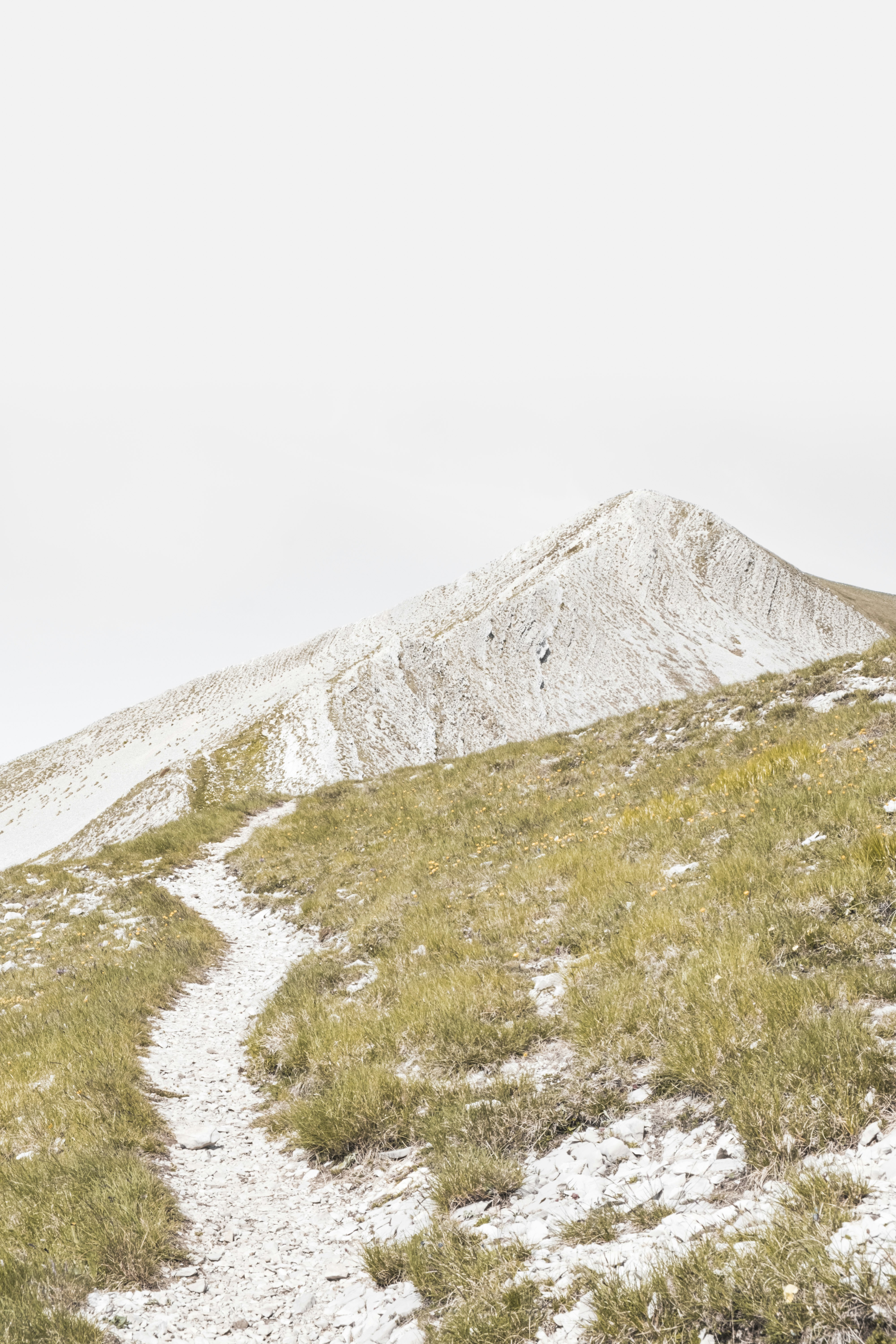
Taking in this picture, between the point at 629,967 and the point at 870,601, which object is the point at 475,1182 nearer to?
the point at 629,967

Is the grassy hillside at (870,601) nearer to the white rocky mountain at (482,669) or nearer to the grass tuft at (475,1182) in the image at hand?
the white rocky mountain at (482,669)

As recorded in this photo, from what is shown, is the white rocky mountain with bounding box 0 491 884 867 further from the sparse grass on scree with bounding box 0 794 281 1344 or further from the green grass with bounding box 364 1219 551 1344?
the green grass with bounding box 364 1219 551 1344

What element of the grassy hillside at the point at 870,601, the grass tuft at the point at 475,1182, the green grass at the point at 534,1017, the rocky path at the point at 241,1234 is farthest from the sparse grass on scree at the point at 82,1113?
the grassy hillside at the point at 870,601

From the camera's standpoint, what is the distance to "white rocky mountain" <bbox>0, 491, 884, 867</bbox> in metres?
50.8

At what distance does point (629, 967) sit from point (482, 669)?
57492 mm

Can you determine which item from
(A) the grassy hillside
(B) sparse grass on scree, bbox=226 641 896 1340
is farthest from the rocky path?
(A) the grassy hillside

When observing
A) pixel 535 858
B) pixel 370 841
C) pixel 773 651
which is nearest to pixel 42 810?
pixel 370 841

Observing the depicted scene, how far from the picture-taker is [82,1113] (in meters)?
7.22

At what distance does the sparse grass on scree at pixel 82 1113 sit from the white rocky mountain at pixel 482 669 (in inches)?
1095

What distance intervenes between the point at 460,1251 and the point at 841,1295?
2569 millimetres

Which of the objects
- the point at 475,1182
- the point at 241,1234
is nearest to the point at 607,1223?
the point at 475,1182

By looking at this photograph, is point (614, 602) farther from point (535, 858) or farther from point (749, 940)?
point (749, 940)

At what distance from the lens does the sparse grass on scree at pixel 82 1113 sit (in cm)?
494

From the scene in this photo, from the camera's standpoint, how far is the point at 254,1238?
227 inches
